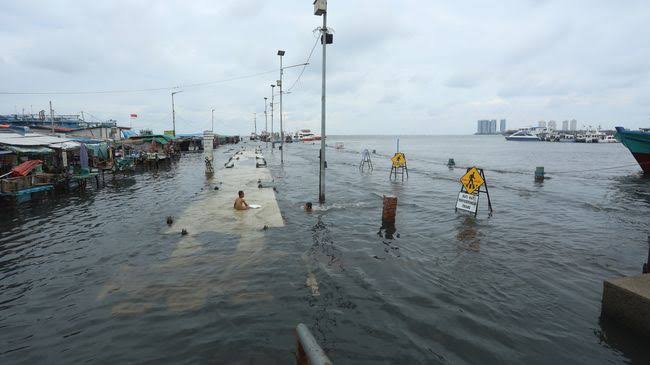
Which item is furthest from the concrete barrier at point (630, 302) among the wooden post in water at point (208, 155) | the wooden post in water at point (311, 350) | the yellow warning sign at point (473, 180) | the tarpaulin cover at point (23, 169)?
the wooden post in water at point (208, 155)

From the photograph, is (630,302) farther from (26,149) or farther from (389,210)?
(26,149)

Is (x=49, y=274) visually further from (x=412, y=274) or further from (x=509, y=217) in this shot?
(x=509, y=217)

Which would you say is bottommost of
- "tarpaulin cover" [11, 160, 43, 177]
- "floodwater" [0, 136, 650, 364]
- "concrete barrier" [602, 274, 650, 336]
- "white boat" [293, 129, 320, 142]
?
"floodwater" [0, 136, 650, 364]

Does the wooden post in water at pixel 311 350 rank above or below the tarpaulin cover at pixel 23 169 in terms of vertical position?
below

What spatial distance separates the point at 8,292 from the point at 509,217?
18.6 meters

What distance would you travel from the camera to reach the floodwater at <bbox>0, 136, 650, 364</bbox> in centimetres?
601

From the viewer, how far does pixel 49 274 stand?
9.34m

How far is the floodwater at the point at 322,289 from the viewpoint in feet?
19.7

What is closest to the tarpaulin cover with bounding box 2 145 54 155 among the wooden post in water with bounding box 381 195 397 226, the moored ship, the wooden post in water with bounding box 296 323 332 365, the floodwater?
the floodwater

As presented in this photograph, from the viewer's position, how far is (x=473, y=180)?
49.6ft

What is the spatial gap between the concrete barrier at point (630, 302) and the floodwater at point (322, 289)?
0.93 ft

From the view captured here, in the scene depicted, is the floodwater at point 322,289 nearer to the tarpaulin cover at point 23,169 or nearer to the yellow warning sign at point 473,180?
the yellow warning sign at point 473,180

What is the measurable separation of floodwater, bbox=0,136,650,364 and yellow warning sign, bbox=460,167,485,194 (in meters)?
1.51

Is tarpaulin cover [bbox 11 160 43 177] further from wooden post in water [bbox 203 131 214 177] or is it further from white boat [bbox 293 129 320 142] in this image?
white boat [bbox 293 129 320 142]
